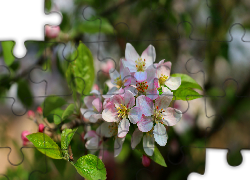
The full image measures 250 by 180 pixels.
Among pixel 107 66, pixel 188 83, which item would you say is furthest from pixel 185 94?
pixel 107 66

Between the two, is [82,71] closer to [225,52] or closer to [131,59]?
[131,59]

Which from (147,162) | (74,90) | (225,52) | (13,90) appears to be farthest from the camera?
(225,52)

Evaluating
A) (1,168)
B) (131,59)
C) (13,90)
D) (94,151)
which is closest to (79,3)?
(13,90)

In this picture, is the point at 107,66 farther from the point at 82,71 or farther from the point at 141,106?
the point at 141,106

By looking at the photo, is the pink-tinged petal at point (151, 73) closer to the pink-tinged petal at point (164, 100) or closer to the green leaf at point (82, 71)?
the pink-tinged petal at point (164, 100)

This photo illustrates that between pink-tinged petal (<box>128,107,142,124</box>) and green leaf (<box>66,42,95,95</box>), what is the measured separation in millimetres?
204

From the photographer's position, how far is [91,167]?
1.71 ft

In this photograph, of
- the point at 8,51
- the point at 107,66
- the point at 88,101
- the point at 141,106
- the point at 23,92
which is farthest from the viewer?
the point at 107,66

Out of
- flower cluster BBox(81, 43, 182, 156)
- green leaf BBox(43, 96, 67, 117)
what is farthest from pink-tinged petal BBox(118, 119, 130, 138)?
green leaf BBox(43, 96, 67, 117)

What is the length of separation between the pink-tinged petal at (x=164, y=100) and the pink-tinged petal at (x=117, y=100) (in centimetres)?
8

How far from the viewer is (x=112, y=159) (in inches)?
42.0

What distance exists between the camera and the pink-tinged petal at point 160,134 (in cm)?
51

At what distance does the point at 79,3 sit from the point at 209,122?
778 mm
